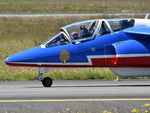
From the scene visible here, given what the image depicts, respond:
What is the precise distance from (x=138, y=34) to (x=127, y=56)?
2.32 ft

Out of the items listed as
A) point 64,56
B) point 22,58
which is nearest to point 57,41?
point 64,56

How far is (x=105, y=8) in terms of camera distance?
75938 mm

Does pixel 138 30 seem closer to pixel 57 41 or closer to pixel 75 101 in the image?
pixel 57 41

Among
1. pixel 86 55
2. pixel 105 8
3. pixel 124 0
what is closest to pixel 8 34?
pixel 105 8

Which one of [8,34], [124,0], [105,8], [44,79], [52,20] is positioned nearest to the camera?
[44,79]

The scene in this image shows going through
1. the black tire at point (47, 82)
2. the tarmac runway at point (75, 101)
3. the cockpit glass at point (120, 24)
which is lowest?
the tarmac runway at point (75, 101)

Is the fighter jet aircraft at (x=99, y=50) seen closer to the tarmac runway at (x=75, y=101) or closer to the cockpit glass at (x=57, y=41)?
the cockpit glass at (x=57, y=41)

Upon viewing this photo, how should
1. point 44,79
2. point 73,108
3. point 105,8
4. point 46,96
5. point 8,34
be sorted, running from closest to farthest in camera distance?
point 73,108
point 46,96
point 44,79
point 8,34
point 105,8

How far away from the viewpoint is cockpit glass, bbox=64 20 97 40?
2127 cm

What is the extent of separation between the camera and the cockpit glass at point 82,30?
2127 centimetres

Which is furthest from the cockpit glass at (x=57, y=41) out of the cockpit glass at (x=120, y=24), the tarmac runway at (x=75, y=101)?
the tarmac runway at (x=75, y=101)

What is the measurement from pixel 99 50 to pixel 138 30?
1.24 metres

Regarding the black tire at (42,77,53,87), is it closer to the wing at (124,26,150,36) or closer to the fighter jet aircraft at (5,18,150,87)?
the fighter jet aircraft at (5,18,150,87)

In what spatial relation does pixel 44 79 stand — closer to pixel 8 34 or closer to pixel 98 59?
pixel 98 59
